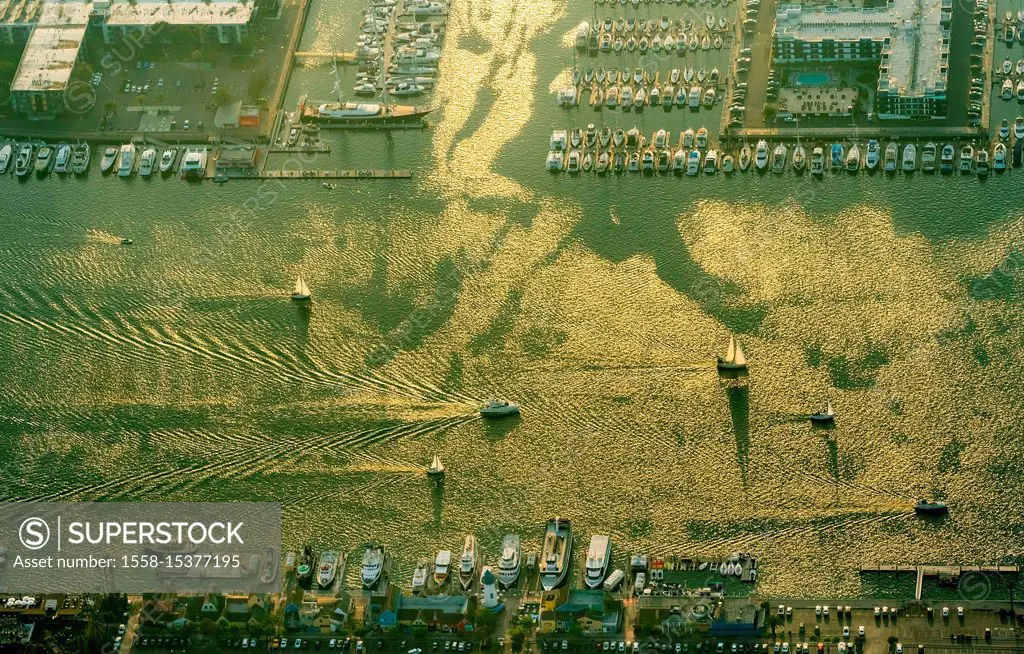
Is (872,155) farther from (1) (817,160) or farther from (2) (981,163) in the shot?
(2) (981,163)

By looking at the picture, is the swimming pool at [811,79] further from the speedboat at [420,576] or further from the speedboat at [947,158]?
the speedboat at [420,576]

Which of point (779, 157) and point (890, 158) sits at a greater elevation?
point (890, 158)

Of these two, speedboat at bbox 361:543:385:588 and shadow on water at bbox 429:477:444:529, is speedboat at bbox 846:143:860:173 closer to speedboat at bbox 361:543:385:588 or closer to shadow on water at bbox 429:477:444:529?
shadow on water at bbox 429:477:444:529

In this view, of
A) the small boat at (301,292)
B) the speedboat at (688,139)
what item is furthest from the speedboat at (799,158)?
the small boat at (301,292)

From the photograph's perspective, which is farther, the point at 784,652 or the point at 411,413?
the point at 411,413

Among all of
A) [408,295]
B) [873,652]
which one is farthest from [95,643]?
[873,652]

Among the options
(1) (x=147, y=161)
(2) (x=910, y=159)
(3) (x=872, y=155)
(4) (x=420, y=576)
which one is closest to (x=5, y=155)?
(1) (x=147, y=161)

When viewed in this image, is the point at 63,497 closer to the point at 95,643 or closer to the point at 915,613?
the point at 95,643
